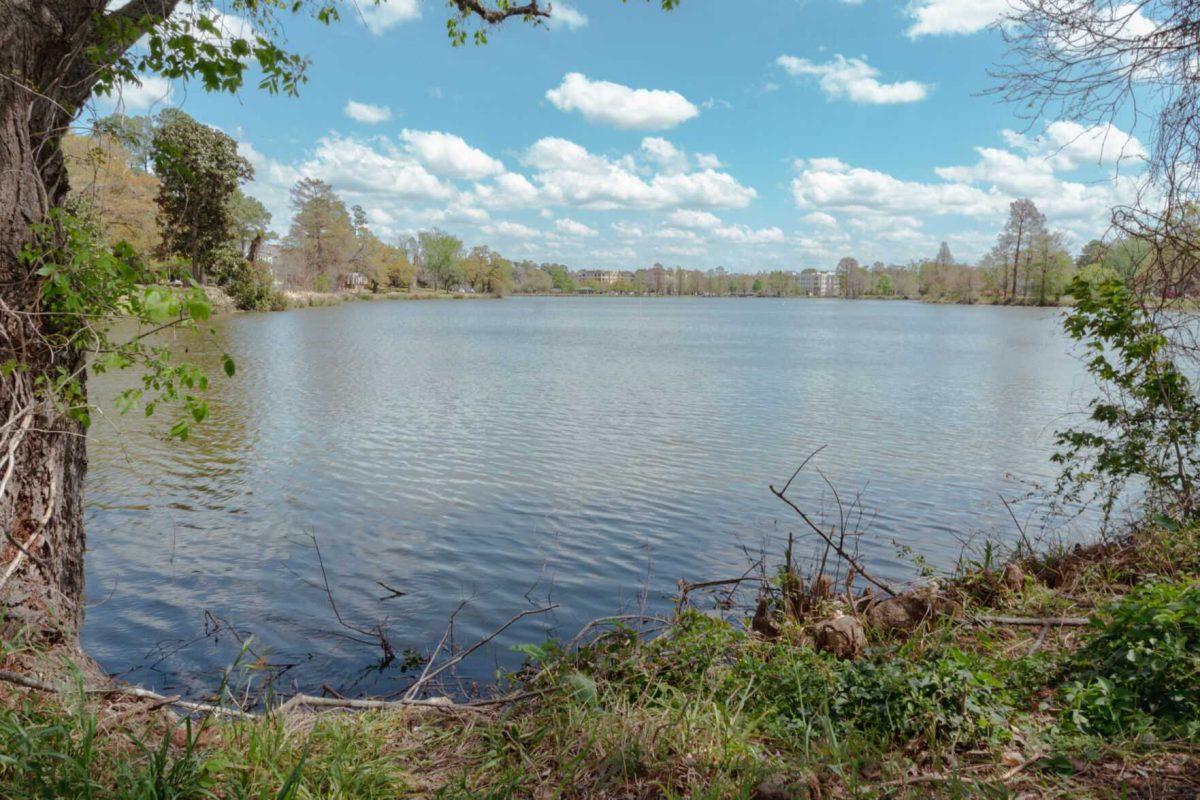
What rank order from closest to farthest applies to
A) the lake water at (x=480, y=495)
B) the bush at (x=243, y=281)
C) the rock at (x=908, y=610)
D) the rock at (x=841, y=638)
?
the rock at (x=841, y=638)
the rock at (x=908, y=610)
the lake water at (x=480, y=495)
the bush at (x=243, y=281)

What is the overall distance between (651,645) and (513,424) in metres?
12.6

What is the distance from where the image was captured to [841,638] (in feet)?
15.6

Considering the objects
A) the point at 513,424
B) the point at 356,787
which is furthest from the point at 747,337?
the point at 356,787

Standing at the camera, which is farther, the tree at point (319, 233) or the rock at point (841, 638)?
the tree at point (319, 233)

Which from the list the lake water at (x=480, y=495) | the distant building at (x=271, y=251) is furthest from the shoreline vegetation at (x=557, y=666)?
the distant building at (x=271, y=251)

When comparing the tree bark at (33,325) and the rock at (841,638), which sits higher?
the tree bark at (33,325)

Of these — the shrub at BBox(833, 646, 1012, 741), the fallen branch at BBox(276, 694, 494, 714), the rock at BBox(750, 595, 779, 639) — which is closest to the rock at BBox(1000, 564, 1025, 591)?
the rock at BBox(750, 595, 779, 639)

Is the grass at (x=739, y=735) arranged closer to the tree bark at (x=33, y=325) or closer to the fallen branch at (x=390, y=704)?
the fallen branch at (x=390, y=704)

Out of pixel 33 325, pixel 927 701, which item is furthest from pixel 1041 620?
pixel 33 325

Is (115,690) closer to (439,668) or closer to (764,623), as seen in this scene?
(439,668)

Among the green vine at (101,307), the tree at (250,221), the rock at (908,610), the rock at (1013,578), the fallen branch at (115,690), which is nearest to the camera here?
the fallen branch at (115,690)

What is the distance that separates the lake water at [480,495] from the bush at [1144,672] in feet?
13.6

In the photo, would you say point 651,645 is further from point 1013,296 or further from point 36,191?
point 1013,296

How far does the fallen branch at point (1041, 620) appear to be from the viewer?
484cm
